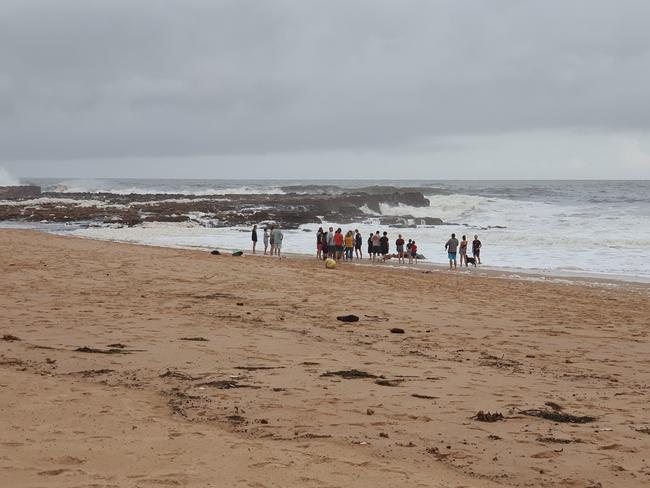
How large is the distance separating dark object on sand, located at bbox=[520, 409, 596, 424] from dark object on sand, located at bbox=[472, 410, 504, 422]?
1.05 ft

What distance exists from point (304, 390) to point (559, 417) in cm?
221

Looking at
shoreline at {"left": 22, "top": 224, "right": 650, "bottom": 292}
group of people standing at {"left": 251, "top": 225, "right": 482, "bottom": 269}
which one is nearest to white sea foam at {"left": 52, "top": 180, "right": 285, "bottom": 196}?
group of people standing at {"left": 251, "top": 225, "right": 482, "bottom": 269}

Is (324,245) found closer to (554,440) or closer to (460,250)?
(460,250)

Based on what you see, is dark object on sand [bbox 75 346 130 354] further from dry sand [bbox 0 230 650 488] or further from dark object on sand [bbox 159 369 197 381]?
dark object on sand [bbox 159 369 197 381]

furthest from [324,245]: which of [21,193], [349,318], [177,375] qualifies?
[21,193]

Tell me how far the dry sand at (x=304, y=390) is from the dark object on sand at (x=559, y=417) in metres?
0.11

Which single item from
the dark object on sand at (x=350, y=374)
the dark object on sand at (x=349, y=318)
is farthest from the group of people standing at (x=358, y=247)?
the dark object on sand at (x=350, y=374)

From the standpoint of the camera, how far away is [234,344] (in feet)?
27.9

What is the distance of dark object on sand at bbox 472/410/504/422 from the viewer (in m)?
5.74

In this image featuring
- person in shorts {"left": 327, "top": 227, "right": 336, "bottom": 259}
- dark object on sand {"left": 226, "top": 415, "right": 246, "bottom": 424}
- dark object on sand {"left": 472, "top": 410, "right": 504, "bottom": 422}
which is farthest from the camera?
person in shorts {"left": 327, "top": 227, "right": 336, "bottom": 259}

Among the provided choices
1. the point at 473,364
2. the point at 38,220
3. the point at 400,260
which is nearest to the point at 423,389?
the point at 473,364

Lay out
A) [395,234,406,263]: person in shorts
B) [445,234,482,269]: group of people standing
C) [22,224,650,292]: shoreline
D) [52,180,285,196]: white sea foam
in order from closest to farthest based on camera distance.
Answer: [22,224,650,292]: shoreline, [445,234,482,269]: group of people standing, [395,234,406,263]: person in shorts, [52,180,285,196]: white sea foam

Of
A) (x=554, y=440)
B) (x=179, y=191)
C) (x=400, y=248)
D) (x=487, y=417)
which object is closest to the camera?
(x=554, y=440)

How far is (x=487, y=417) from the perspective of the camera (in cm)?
578
